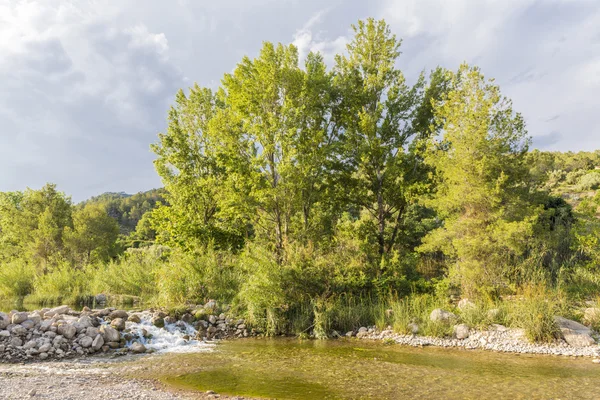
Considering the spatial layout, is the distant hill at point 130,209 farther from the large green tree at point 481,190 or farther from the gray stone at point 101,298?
the large green tree at point 481,190

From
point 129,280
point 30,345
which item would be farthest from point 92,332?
point 129,280

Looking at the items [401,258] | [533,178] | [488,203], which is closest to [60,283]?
[401,258]

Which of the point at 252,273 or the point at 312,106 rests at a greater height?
the point at 312,106

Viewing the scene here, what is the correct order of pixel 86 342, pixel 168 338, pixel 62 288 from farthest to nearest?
pixel 62 288, pixel 168 338, pixel 86 342

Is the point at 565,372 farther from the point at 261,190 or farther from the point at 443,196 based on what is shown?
the point at 261,190

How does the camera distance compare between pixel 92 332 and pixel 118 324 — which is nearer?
pixel 92 332

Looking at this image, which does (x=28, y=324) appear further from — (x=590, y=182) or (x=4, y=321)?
(x=590, y=182)

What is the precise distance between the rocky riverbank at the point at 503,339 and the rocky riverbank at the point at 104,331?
510cm

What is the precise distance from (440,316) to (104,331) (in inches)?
401

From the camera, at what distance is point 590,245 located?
1272 centimetres

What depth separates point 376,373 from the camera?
8.27 m

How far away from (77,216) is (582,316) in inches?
1529

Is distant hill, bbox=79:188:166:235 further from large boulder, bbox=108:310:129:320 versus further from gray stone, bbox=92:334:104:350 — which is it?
gray stone, bbox=92:334:104:350

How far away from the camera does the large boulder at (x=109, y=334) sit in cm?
1046
